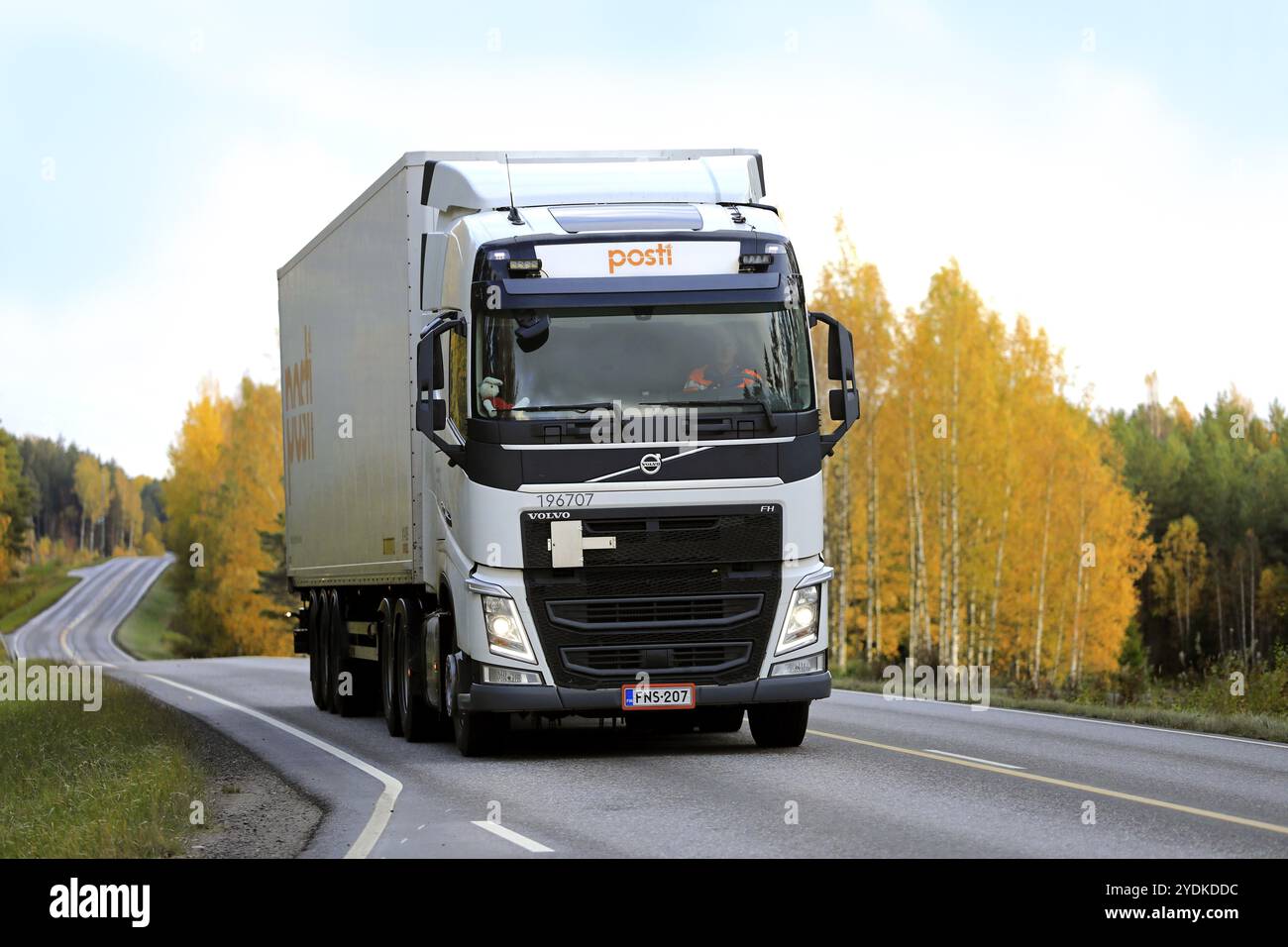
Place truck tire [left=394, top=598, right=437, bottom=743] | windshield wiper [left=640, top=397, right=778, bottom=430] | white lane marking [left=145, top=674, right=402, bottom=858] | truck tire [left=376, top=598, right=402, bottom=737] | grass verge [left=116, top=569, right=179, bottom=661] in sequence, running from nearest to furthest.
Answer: white lane marking [left=145, top=674, right=402, bottom=858]
windshield wiper [left=640, top=397, right=778, bottom=430]
truck tire [left=394, top=598, right=437, bottom=743]
truck tire [left=376, top=598, right=402, bottom=737]
grass verge [left=116, top=569, right=179, bottom=661]

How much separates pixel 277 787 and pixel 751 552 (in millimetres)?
4020

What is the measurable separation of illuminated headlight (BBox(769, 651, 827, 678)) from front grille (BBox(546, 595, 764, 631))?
0.54 meters

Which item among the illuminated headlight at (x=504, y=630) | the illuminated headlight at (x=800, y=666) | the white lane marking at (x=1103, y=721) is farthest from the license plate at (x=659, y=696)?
the white lane marking at (x=1103, y=721)

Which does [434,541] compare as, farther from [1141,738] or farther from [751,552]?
[1141,738]

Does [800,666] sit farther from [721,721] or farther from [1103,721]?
[1103,721]

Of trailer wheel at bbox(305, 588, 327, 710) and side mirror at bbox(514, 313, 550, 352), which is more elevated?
side mirror at bbox(514, 313, 550, 352)

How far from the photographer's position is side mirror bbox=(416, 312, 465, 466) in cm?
1371

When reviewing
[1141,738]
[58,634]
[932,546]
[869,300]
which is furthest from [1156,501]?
[1141,738]

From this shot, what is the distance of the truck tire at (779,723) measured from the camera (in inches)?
572

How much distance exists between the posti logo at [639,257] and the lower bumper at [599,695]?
331cm

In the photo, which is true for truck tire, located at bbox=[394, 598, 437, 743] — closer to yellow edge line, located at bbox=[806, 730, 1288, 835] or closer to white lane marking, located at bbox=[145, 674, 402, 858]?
white lane marking, located at bbox=[145, 674, 402, 858]

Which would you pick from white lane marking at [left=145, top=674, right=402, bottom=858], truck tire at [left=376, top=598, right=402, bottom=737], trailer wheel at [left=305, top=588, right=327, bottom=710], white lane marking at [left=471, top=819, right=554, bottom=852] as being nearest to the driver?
white lane marking at [left=145, top=674, right=402, bottom=858]

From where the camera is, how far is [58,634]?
97750 millimetres

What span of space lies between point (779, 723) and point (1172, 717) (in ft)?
16.8
